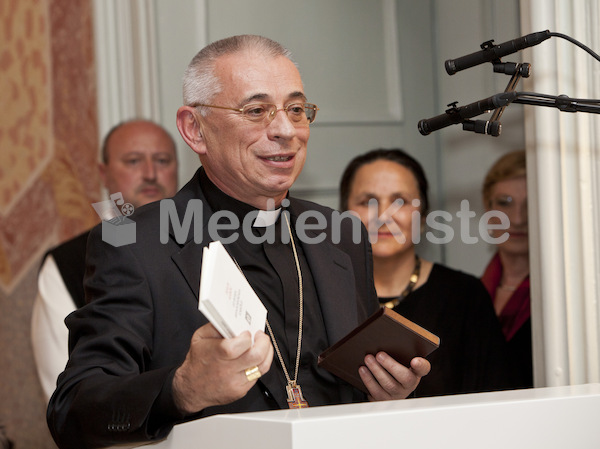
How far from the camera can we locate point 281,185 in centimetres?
215

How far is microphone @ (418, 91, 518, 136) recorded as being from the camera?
1745 millimetres

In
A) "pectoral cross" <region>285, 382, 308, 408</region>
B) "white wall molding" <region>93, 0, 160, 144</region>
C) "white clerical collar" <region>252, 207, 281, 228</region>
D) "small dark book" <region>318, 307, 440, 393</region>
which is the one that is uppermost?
"white wall molding" <region>93, 0, 160, 144</region>

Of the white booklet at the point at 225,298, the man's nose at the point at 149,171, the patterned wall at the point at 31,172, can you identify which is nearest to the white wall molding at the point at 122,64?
the man's nose at the point at 149,171

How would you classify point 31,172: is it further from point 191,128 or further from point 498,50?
point 498,50

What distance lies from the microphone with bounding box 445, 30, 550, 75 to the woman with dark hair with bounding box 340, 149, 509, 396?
1452mm

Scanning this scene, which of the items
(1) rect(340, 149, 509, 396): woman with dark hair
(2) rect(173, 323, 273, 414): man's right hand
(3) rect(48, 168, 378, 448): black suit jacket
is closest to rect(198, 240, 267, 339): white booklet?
(2) rect(173, 323, 273, 414): man's right hand

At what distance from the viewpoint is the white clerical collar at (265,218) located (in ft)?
7.46

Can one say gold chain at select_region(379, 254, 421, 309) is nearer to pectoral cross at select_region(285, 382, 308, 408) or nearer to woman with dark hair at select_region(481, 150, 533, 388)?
woman with dark hair at select_region(481, 150, 533, 388)

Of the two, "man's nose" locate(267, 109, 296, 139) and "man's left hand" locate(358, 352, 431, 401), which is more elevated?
"man's nose" locate(267, 109, 296, 139)

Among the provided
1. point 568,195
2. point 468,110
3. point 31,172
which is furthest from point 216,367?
point 31,172

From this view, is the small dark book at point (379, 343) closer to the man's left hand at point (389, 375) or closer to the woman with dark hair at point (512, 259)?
the man's left hand at point (389, 375)

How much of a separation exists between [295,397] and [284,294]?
1.02 ft

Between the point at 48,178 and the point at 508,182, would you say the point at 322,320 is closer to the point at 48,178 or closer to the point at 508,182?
the point at 508,182

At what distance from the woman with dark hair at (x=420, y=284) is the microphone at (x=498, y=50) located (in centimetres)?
145
